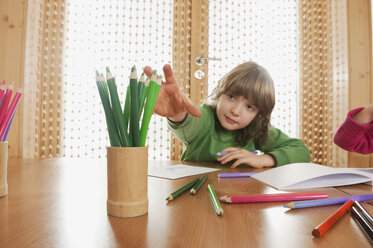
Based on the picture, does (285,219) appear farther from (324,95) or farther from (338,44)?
(338,44)

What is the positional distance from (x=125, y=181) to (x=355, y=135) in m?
1.06

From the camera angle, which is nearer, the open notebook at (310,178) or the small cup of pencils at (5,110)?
the small cup of pencils at (5,110)

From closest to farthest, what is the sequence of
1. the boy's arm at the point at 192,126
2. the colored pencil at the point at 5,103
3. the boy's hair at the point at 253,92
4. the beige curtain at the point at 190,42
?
1. the colored pencil at the point at 5,103
2. the boy's arm at the point at 192,126
3. the boy's hair at the point at 253,92
4. the beige curtain at the point at 190,42

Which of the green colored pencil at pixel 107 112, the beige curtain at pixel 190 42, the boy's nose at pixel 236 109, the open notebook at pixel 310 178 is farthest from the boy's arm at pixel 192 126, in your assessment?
the beige curtain at pixel 190 42

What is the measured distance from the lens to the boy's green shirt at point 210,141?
0.94m

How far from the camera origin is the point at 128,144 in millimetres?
279

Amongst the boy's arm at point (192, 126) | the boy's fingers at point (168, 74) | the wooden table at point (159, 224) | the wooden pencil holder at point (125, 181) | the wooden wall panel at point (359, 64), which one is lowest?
the wooden table at point (159, 224)

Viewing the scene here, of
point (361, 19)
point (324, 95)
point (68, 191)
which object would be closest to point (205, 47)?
point (324, 95)

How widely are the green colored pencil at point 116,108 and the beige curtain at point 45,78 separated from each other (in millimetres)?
1665

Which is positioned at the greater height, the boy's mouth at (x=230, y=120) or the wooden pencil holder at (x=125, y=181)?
the boy's mouth at (x=230, y=120)

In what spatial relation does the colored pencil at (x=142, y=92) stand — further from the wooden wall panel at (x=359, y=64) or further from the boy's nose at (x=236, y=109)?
the wooden wall panel at (x=359, y=64)

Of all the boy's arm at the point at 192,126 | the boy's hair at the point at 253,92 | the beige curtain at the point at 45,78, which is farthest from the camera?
the beige curtain at the point at 45,78

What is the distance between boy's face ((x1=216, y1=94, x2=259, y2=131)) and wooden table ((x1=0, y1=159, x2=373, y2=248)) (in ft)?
2.04

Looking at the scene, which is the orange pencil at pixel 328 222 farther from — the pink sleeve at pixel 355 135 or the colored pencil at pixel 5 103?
the pink sleeve at pixel 355 135
